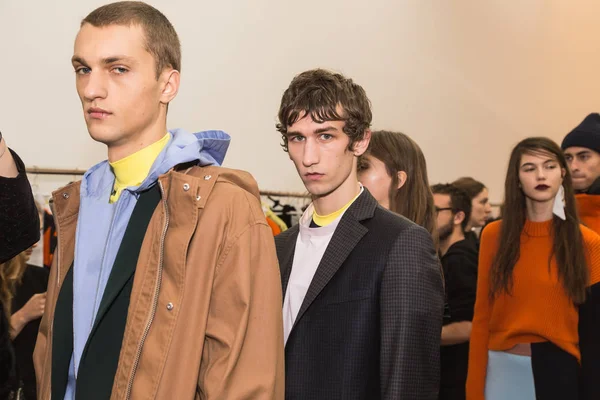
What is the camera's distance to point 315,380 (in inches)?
78.4

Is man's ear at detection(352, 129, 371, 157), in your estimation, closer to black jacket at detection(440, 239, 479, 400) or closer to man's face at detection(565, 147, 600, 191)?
black jacket at detection(440, 239, 479, 400)

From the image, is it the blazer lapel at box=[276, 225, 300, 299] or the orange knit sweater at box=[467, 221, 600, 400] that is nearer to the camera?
the blazer lapel at box=[276, 225, 300, 299]

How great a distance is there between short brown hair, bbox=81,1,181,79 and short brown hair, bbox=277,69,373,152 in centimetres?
55

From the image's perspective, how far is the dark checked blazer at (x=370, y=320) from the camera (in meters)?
1.95

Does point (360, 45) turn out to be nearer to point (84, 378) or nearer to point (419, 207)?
point (419, 207)

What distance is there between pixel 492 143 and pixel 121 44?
5.79m

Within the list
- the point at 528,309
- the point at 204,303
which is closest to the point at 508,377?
the point at 528,309

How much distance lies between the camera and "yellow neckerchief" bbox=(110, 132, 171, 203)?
1711mm

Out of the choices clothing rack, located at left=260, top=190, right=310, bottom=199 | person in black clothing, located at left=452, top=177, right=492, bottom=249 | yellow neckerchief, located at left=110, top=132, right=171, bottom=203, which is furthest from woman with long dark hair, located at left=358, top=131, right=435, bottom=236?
person in black clothing, located at left=452, top=177, right=492, bottom=249

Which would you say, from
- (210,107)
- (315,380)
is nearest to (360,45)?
(210,107)

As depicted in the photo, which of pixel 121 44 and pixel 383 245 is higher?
pixel 121 44

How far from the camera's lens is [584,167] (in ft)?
13.2

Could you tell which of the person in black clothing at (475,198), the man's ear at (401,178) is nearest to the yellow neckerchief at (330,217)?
the man's ear at (401,178)

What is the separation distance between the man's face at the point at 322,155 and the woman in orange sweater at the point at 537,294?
4.46ft
